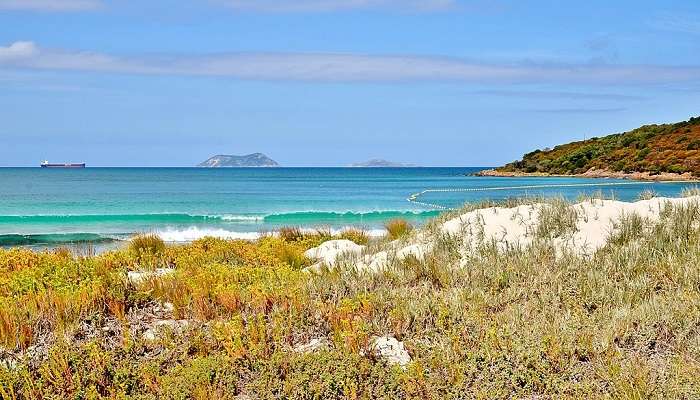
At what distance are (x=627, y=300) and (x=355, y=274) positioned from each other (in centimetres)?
307

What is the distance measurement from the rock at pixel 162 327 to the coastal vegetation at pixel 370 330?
0.07ft

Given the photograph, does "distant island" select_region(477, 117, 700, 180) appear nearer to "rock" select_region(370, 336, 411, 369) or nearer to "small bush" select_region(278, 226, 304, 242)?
"small bush" select_region(278, 226, 304, 242)

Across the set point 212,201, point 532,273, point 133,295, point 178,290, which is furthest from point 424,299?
point 212,201

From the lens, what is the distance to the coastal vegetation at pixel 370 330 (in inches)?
225

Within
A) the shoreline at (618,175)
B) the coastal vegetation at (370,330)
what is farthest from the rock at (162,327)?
the shoreline at (618,175)

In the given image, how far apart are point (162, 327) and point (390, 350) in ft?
7.33

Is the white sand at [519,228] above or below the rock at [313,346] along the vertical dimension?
above

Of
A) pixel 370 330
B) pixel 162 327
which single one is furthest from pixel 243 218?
pixel 370 330

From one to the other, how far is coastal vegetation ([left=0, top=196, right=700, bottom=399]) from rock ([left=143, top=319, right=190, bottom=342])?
0.02 m

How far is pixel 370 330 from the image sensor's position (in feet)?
22.1

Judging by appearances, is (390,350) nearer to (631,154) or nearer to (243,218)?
(243,218)

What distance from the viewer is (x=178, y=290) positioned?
7922 millimetres

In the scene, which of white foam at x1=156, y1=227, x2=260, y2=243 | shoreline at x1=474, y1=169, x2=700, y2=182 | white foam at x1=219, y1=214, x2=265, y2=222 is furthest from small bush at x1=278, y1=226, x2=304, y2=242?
shoreline at x1=474, y1=169, x2=700, y2=182

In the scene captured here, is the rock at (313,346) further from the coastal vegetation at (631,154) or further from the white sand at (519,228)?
the coastal vegetation at (631,154)
